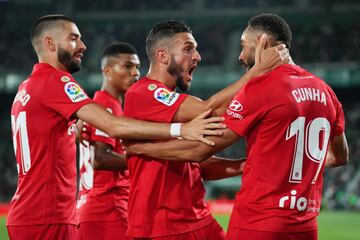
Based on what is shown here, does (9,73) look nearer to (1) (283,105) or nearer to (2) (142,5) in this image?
(2) (142,5)

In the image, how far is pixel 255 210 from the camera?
430cm

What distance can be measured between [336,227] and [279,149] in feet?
40.1

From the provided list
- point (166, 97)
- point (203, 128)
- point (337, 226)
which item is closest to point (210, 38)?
point (337, 226)

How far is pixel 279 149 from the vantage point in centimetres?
426

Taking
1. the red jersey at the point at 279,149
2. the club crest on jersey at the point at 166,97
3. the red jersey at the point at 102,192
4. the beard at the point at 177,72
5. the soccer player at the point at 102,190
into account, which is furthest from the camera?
the red jersey at the point at 102,192

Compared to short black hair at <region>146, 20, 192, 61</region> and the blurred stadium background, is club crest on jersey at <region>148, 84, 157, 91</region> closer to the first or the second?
short black hair at <region>146, 20, 192, 61</region>

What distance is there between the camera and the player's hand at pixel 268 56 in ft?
15.0

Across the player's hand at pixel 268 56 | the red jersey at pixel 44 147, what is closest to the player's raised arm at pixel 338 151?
the player's hand at pixel 268 56

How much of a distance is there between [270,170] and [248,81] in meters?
0.70

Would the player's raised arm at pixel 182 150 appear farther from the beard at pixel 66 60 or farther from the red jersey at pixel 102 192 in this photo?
the red jersey at pixel 102 192

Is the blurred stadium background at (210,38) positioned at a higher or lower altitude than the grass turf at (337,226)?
higher

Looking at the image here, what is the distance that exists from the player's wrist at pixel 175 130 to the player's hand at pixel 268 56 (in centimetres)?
75

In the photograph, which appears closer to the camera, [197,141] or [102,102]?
[197,141]

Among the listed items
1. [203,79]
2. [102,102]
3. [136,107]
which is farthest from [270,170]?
[203,79]
